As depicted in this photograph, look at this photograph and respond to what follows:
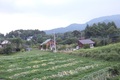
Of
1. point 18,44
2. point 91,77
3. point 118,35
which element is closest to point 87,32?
point 118,35

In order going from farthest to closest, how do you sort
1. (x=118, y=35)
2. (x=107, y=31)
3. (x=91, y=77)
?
(x=107, y=31) → (x=118, y=35) → (x=91, y=77)

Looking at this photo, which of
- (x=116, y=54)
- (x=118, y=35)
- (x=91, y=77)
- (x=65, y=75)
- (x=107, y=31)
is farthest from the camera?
(x=107, y=31)

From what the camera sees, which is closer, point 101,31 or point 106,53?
point 106,53

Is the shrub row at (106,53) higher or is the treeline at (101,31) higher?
the treeline at (101,31)

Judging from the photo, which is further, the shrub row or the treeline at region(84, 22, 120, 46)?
the treeline at region(84, 22, 120, 46)

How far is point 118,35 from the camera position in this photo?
176ft

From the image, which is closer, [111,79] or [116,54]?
[111,79]

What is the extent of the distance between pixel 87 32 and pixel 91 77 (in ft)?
171

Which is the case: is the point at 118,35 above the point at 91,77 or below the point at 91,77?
above

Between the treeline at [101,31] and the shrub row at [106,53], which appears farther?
the treeline at [101,31]

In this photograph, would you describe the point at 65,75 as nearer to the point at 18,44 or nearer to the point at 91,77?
the point at 91,77

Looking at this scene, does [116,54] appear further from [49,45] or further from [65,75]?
[49,45]

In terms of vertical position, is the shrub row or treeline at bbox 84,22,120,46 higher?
treeline at bbox 84,22,120,46

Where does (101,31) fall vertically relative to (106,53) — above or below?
above
